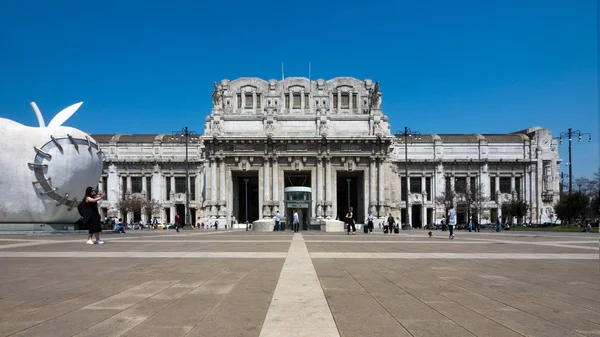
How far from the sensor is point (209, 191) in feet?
234

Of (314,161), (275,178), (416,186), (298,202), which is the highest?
(314,161)

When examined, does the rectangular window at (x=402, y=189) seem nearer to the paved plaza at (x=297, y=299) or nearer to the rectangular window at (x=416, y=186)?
the rectangular window at (x=416, y=186)

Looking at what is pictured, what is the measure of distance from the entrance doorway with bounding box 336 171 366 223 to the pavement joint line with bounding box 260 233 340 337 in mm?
59622

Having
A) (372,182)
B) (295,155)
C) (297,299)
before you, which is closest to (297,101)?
(295,155)

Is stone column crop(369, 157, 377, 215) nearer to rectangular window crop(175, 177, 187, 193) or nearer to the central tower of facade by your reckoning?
the central tower of facade

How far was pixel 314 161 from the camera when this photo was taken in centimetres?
7106

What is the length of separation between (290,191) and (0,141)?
97.7ft

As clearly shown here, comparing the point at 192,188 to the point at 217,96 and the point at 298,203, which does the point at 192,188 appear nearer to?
the point at 217,96

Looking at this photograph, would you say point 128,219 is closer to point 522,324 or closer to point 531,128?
point 531,128

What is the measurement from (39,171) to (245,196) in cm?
4575

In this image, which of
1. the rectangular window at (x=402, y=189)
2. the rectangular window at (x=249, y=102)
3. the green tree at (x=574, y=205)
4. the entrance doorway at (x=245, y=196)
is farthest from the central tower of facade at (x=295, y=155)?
the green tree at (x=574, y=205)

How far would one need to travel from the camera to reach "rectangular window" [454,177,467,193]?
81.1 m

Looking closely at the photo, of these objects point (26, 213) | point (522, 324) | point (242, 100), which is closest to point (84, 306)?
point (522, 324)

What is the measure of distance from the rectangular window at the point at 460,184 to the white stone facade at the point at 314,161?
0.41 meters
